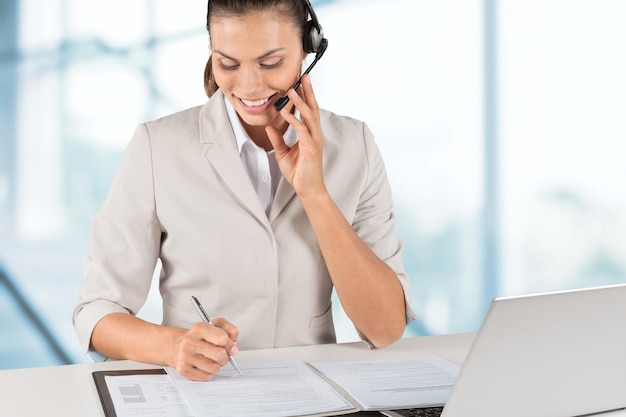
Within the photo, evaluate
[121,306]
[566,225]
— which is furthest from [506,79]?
[121,306]

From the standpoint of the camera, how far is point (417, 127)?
4.09 metres

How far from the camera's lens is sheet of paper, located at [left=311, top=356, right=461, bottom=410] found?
1195mm

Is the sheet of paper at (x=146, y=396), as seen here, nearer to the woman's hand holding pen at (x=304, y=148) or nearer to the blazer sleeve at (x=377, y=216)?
the woman's hand holding pen at (x=304, y=148)

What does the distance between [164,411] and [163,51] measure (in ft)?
9.41

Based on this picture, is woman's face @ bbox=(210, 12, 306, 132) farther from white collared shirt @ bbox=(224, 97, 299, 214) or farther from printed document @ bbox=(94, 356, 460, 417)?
printed document @ bbox=(94, 356, 460, 417)

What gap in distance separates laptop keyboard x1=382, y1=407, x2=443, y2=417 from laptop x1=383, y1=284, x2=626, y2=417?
163 millimetres

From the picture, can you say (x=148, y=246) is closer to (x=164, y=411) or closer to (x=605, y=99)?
(x=164, y=411)

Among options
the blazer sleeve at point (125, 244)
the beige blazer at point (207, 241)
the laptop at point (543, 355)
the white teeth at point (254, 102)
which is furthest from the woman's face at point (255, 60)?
the laptop at point (543, 355)

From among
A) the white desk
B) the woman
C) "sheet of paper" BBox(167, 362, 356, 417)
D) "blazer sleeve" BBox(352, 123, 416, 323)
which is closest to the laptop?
the white desk

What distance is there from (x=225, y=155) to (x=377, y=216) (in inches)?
15.2

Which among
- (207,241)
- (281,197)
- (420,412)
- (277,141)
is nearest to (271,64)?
(277,141)

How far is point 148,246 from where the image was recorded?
1.67 meters

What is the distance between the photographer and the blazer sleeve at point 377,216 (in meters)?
1.77

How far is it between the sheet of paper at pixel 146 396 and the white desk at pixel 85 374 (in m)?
0.03
